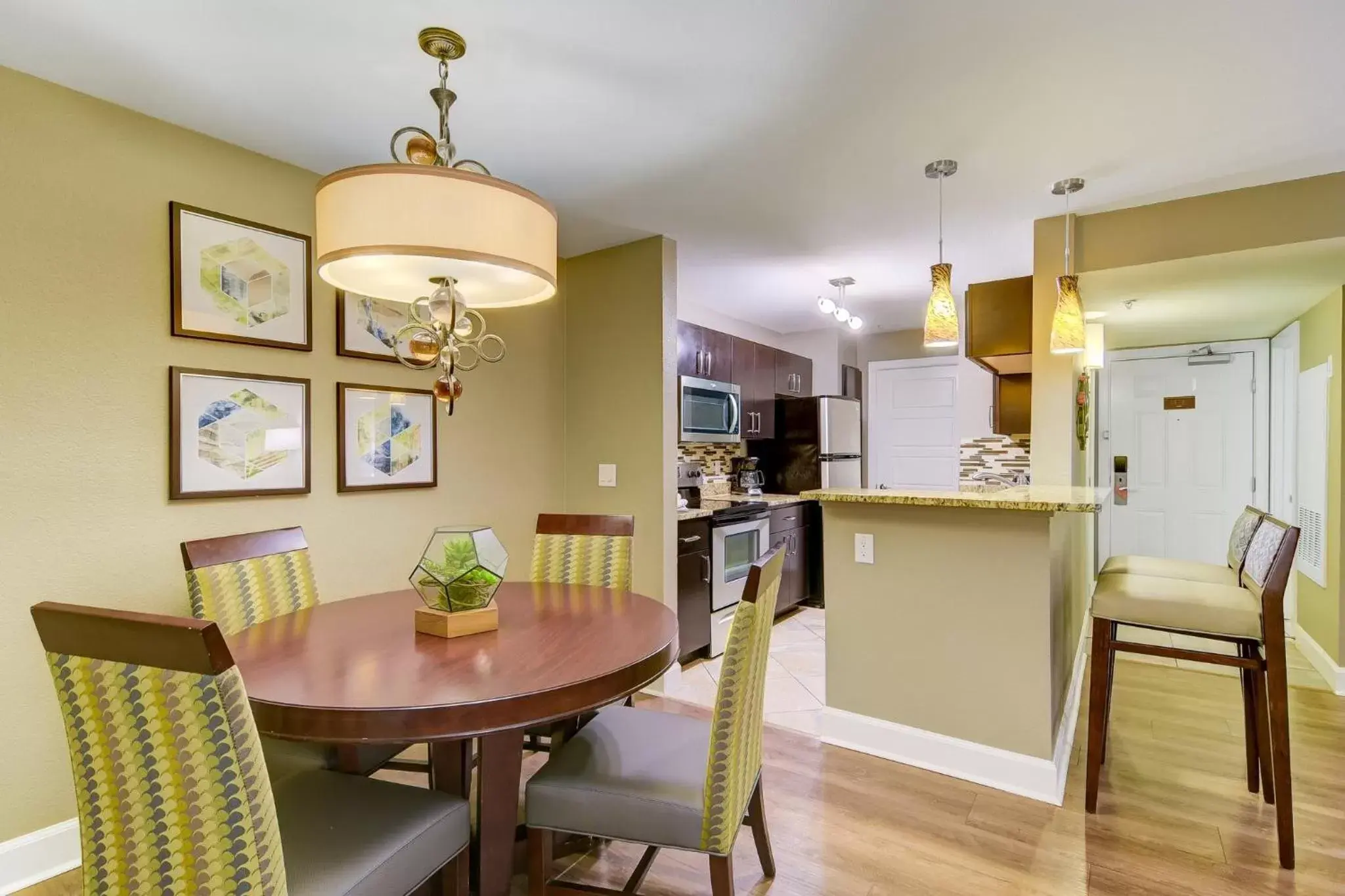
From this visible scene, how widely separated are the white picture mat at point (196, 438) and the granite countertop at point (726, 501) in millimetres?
1855

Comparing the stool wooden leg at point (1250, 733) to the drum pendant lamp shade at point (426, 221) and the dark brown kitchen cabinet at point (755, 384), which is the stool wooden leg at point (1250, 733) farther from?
the dark brown kitchen cabinet at point (755, 384)

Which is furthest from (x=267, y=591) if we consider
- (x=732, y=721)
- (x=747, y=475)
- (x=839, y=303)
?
(x=839, y=303)

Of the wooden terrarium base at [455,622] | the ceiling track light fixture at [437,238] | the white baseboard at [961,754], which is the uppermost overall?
the ceiling track light fixture at [437,238]

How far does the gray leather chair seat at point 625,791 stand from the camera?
1.38 meters

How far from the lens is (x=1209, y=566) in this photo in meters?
2.70

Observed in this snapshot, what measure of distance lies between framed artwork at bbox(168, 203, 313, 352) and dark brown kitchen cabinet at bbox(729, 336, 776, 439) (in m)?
2.72

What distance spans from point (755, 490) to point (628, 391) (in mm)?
1945

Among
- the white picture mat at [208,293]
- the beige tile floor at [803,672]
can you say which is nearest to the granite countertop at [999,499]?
the beige tile floor at [803,672]

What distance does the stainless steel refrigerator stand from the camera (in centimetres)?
502

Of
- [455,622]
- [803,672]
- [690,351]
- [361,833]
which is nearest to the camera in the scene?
[361,833]

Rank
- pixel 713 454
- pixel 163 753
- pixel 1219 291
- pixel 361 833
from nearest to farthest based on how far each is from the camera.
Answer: pixel 163 753 → pixel 361 833 → pixel 1219 291 → pixel 713 454

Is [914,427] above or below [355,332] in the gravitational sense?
below

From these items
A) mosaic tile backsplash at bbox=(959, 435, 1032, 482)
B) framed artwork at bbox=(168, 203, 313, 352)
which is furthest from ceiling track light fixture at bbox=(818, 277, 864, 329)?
framed artwork at bbox=(168, 203, 313, 352)

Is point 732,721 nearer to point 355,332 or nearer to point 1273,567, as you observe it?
point 1273,567
